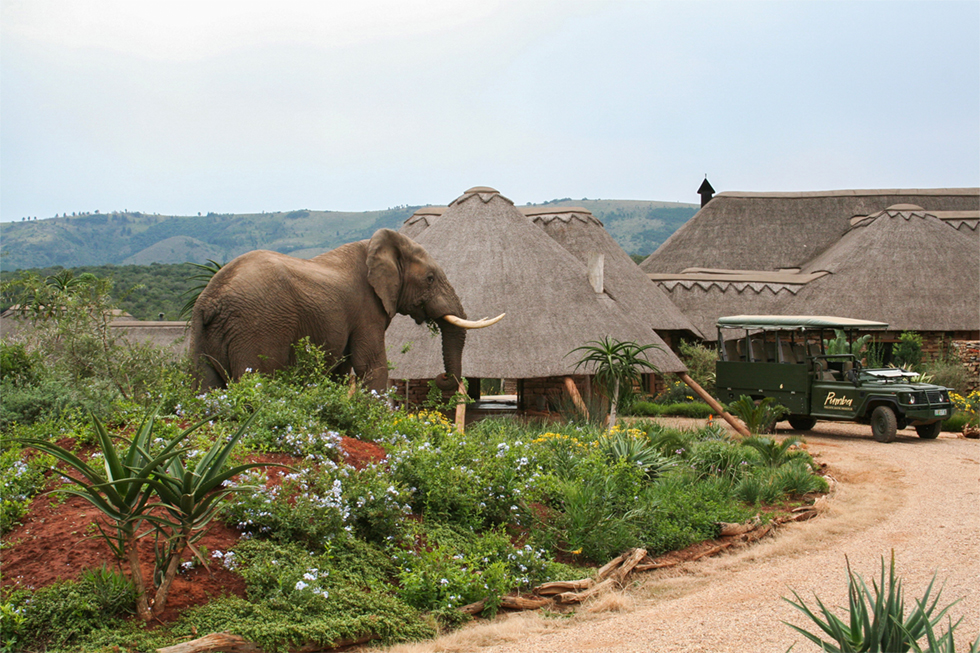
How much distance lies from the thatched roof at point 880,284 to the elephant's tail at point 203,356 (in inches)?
838

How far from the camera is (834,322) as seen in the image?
1639 centimetres

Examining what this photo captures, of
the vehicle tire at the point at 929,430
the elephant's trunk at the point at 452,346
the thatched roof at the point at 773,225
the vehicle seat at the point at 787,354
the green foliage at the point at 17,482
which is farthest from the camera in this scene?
the thatched roof at the point at 773,225

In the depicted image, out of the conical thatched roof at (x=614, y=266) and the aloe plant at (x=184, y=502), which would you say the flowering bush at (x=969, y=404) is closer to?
the conical thatched roof at (x=614, y=266)

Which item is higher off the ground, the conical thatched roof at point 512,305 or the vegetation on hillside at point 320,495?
the conical thatched roof at point 512,305

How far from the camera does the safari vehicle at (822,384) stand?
15734mm

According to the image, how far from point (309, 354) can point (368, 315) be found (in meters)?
2.08

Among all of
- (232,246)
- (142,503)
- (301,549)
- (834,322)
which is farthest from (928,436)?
(232,246)

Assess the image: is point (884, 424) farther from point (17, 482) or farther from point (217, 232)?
point (217, 232)

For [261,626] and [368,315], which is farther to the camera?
[368,315]

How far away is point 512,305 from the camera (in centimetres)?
1680

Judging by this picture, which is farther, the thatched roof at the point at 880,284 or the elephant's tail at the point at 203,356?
the thatched roof at the point at 880,284

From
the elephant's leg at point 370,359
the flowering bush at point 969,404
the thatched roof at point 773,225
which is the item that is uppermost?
the thatched roof at point 773,225

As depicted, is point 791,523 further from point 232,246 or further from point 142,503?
point 232,246

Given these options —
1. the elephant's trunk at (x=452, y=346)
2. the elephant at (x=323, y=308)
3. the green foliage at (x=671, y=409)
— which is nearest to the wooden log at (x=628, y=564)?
the elephant at (x=323, y=308)
